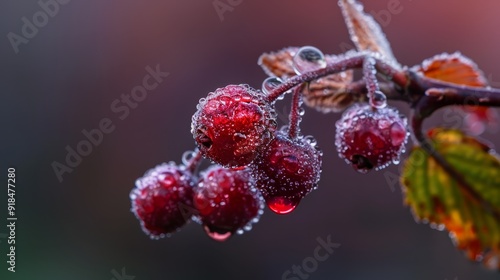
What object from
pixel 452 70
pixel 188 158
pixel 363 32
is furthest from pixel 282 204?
pixel 452 70

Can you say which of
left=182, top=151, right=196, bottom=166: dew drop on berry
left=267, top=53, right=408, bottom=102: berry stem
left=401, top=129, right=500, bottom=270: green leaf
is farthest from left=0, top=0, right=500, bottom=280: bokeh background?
left=182, top=151, right=196, bottom=166: dew drop on berry

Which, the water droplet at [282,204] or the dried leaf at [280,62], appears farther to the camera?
the dried leaf at [280,62]

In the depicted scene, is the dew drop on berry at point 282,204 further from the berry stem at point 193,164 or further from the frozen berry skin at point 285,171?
the berry stem at point 193,164

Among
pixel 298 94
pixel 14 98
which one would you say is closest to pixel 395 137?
pixel 298 94

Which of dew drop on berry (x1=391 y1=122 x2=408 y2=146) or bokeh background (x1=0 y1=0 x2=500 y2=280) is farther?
bokeh background (x1=0 y1=0 x2=500 y2=280)

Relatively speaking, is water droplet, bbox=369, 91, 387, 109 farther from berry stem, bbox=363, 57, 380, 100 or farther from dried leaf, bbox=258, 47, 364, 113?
dried leaf, bbox=258, 47, 364, 113

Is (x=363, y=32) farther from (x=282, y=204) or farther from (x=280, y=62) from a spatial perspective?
(x=282, y=204)

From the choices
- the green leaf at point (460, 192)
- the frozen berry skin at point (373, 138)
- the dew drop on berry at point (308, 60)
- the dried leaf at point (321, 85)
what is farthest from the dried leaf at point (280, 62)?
the green leaf at point (460, 192)
